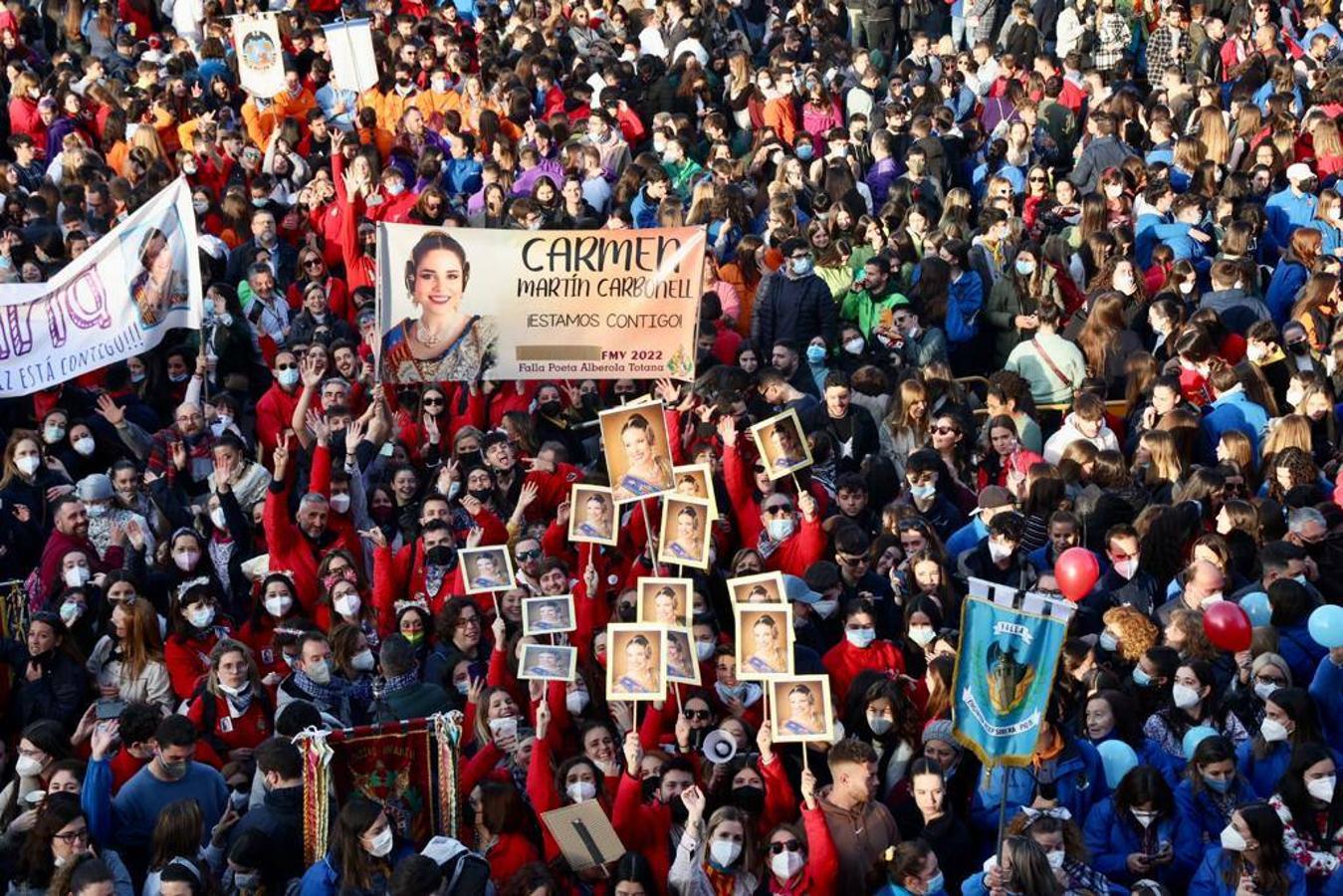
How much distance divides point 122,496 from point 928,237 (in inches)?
239

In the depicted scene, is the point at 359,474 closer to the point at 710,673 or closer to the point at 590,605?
the point at 590,605

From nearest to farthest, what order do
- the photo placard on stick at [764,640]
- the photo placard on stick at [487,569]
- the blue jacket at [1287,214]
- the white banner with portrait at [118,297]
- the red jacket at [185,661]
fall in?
the photo placard on stick at [764,640]
the red jacket at [185,661]
the photo placard on stick at [487,569]
the white banner with portrait at [118,297]
the blue jacket at [1287,214]

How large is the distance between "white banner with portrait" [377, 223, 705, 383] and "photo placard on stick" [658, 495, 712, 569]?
2176mm

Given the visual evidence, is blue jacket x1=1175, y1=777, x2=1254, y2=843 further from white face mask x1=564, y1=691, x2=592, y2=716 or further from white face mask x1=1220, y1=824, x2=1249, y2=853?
white face mask x1=564, y1=691, x2=592, y2=716

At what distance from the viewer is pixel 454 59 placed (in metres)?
20.8

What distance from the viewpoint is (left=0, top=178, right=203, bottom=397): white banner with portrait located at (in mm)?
14469

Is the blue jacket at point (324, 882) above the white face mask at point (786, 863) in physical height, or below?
above

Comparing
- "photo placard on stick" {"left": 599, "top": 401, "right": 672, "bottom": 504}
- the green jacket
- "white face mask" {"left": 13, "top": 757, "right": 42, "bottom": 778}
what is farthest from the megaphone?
the green jacket

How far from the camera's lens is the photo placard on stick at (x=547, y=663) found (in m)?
10.4

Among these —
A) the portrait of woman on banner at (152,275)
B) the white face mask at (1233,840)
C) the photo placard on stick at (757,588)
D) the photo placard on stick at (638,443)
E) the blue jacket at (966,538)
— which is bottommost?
the blue jacket at (966,538)

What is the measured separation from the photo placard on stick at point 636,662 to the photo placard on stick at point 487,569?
115cm

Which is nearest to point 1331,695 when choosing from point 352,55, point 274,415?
point 274,415

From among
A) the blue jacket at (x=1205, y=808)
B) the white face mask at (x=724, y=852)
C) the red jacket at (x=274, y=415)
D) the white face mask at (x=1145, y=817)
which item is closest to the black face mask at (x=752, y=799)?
the white face mask at (x=724, y=852)

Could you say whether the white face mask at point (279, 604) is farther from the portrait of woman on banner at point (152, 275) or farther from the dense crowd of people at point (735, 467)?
the portrait of woman on banner at point (152, 275)
